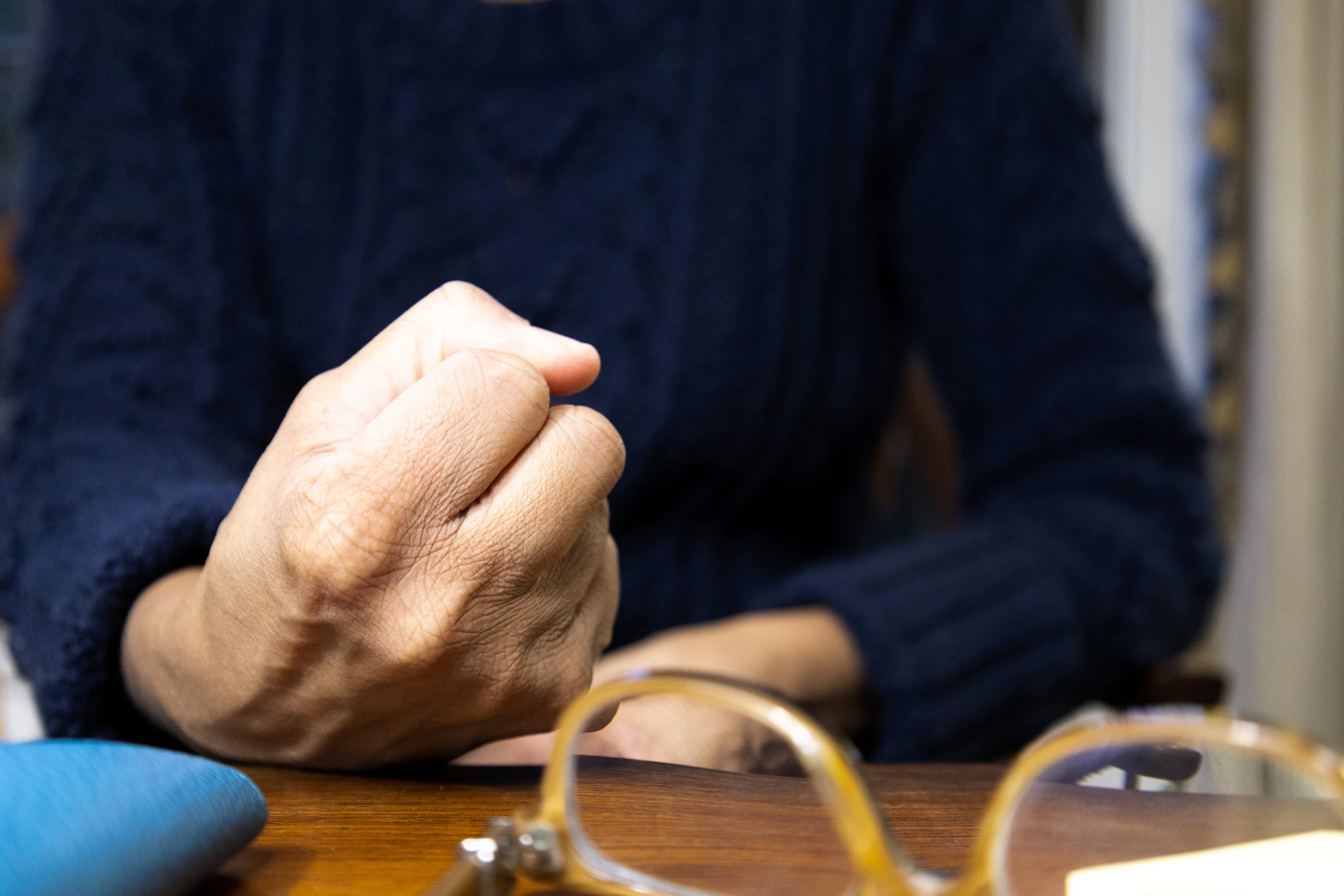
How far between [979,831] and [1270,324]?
1234mm

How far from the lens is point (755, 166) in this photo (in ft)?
1.63

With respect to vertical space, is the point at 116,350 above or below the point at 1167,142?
below

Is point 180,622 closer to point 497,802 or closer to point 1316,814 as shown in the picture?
point 497,802

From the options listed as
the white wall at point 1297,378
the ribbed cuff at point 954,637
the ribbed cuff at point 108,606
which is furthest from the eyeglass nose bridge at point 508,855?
the white wall at point 1297,378

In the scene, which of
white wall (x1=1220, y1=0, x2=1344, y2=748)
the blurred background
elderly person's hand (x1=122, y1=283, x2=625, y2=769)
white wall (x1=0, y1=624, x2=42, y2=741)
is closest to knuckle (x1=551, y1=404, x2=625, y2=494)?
elderly person's hand (x1=122, y1=283, x2=625, y2=769)

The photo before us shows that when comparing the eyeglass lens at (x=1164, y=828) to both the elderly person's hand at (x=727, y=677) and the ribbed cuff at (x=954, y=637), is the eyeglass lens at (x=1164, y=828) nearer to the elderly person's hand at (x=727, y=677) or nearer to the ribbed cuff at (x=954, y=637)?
the elderly person's hand at (x=727, y=677)

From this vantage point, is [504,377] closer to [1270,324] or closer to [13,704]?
[13,704]

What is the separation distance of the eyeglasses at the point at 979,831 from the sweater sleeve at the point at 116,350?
0.43 feet

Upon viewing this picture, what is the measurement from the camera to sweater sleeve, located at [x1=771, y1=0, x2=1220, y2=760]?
1.46 feet

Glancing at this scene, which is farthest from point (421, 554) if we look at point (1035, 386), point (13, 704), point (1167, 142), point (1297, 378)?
point (1167, 142)

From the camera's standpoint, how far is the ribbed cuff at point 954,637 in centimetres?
41

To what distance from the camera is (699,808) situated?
0.61ft

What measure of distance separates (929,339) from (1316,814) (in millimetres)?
441

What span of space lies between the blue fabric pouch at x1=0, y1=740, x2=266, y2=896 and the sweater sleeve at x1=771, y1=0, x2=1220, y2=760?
0.95 ft
